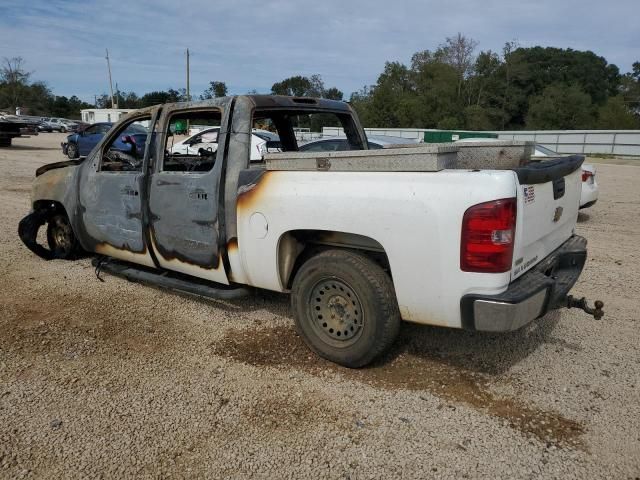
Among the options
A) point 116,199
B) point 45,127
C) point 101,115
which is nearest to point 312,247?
point 116,199

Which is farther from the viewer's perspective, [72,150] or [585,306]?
[72,150]

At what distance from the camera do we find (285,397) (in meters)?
3.27

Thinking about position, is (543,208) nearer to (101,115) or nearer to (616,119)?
(616,119)

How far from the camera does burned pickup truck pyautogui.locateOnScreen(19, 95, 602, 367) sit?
9.52 ft

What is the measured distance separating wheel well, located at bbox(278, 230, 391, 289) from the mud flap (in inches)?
147

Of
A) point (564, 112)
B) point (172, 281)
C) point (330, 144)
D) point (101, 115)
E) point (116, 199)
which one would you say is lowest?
point (172, 281)

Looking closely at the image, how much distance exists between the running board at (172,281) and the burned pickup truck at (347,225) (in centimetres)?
4

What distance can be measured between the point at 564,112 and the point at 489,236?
6098 cm

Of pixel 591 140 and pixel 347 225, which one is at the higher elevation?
pixel 347 225

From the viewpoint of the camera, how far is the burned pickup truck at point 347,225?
9.52ft

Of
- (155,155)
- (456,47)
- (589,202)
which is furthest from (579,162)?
(456,47)

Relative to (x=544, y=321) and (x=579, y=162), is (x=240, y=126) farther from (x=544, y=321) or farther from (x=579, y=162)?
(x=544, y=321)

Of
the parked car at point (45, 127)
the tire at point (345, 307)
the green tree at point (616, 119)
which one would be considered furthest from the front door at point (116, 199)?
the green tree at point (616, 119)

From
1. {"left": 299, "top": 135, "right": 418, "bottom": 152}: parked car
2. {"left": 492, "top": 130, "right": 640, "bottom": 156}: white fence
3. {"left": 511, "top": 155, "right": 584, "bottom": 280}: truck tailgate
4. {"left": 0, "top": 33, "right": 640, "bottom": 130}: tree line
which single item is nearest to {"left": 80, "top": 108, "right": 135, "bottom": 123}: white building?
{"left": 0, "top": 33, "right": 640, "bottom": 130}: tree line
